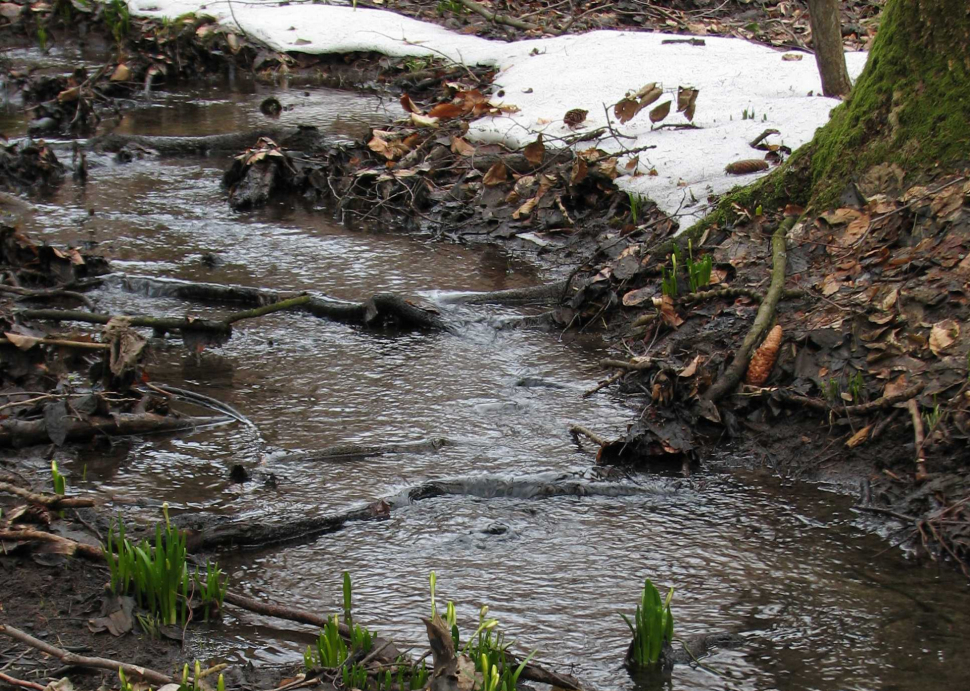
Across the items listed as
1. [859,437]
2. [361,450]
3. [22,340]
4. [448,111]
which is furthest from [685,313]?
[448,111]

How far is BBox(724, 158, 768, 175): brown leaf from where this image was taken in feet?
20.3

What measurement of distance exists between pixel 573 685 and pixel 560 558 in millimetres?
847

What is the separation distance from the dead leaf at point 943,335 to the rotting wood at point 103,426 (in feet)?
9.78

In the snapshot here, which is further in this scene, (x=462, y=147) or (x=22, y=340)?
(x=462, y=147)

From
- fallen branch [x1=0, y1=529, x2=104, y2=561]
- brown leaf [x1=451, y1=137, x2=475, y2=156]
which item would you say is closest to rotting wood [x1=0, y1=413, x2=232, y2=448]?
fallen branch [x1=0, y1=529, x2=104, y2=561]

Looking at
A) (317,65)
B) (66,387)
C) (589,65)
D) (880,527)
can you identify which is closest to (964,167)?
(880,527)

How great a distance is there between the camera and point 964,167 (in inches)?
180

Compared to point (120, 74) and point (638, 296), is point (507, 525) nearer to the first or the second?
point (638, 296)

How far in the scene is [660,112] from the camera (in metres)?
7.05

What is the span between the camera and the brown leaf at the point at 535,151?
713cm

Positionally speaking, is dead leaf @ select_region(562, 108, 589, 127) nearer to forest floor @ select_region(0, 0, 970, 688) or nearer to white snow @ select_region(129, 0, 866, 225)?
white snow @ select_region(129, 0, 866, 225)

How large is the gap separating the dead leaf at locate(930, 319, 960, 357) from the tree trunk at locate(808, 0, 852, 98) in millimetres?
3173

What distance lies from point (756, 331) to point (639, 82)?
4200 mm

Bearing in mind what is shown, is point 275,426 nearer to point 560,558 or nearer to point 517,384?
point 517,384
